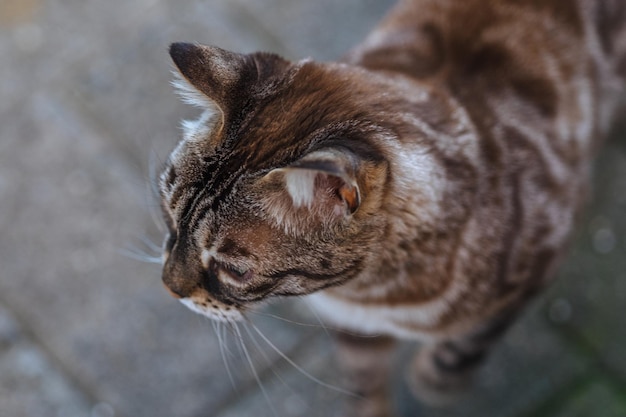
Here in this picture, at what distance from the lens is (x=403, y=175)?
4.18 ft

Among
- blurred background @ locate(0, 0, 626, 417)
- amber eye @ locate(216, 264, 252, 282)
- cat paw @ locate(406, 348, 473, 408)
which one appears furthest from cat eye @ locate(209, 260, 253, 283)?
cat paw @ locate(406, 348, 473, 408)

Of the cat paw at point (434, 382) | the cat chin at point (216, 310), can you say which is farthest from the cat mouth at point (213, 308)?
the cat paw at point (434, 382)

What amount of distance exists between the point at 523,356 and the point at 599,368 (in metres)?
0.21

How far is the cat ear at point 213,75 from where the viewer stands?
1234 mm

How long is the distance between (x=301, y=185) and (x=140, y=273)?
122 centimetres

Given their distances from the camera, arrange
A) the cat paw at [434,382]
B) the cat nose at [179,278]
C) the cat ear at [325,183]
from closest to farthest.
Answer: the cat ear at [325,183]
the cat nose at [179,278]
the cat paw at [434,382]

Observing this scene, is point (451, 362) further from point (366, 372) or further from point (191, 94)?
point (191, 94)

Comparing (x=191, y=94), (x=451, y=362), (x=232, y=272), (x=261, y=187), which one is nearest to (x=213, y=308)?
(x=232, y=272)

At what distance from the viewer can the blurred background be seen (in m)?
2.03

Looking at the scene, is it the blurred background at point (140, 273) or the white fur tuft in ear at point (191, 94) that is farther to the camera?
the blurred background at point (140, 273)

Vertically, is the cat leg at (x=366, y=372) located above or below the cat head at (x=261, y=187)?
Answer: below

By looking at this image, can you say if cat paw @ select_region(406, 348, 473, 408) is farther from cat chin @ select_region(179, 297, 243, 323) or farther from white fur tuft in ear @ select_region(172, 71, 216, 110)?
white fur tuft in ear @ select_region(172, 71, 216, 110)

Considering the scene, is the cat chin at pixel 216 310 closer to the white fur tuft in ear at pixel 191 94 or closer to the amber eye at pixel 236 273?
the amber eye at pixel 236 273

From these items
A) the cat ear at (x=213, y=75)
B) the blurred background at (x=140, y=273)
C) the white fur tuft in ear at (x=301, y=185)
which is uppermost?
the cat ear at (x=213, y=75)
